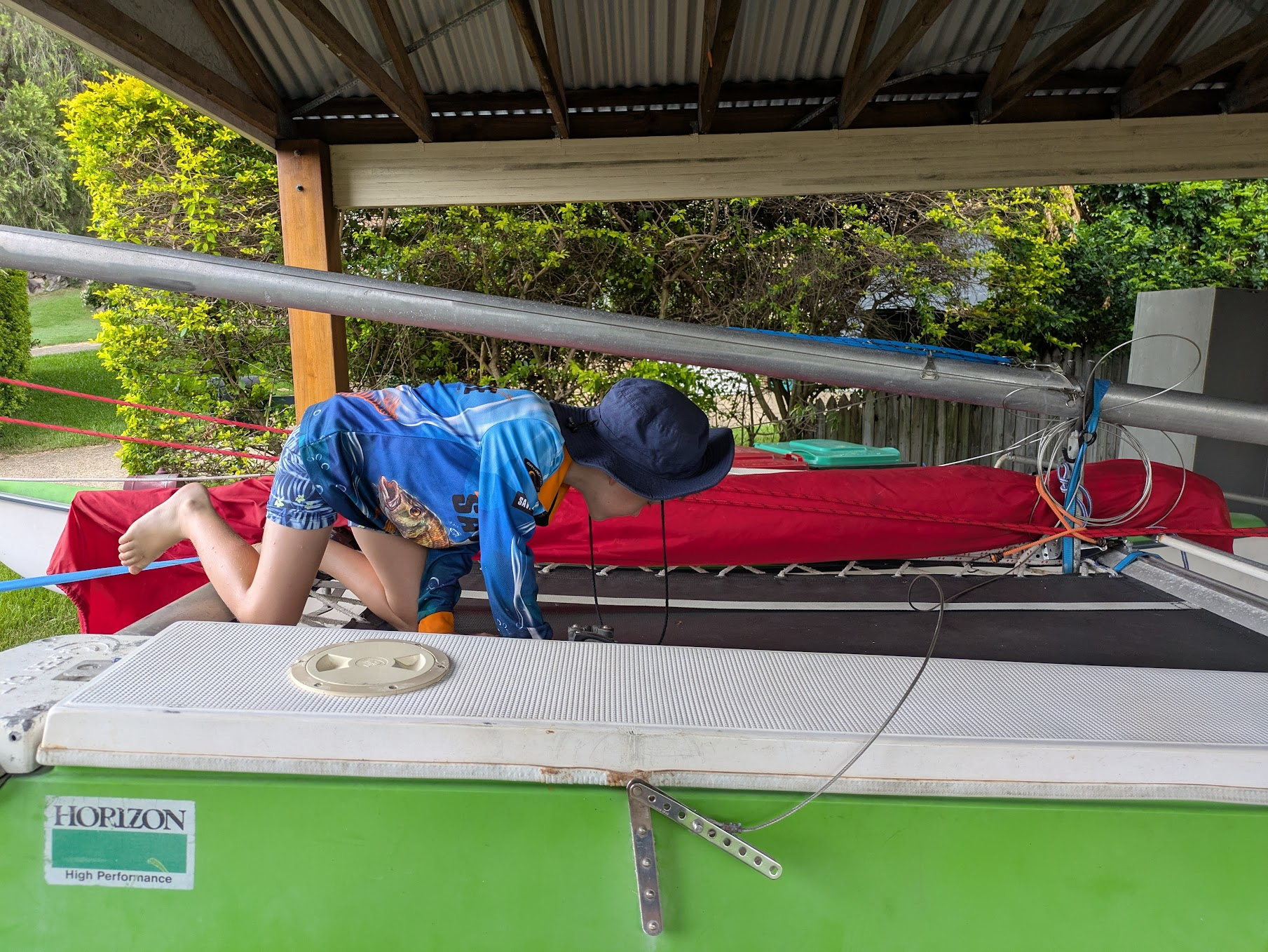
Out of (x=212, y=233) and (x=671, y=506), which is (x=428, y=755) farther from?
(x=212, y=233)

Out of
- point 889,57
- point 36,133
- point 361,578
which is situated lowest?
point 361,578

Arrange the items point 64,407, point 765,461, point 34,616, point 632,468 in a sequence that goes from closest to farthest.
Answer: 1. point 632,468
2. point 765,461
3. point 34,616
4. point 64,407

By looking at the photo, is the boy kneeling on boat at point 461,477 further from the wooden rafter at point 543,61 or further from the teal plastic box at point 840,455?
the teal plastic box at point 840,455

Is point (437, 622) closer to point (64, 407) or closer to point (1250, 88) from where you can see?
point (1250, 88)

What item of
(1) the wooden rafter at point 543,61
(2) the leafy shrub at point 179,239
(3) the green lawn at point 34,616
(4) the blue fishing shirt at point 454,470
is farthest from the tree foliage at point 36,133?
(4) the blue fishing shirt at point 454,470

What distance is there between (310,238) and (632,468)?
3601 mm

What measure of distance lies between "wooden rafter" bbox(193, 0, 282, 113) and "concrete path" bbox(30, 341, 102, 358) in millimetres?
14807

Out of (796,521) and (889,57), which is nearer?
(796,521)

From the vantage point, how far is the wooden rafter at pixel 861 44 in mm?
3834

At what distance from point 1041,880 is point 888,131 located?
452 cm

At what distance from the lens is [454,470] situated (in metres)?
2.01

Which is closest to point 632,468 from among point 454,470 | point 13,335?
point 454,470

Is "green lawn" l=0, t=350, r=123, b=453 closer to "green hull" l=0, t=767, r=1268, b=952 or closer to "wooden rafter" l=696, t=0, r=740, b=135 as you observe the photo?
"wooden rafter" l=696, t=0, r=740, b=135

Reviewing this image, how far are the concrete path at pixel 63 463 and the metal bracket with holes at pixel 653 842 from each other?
1112 centimetres
